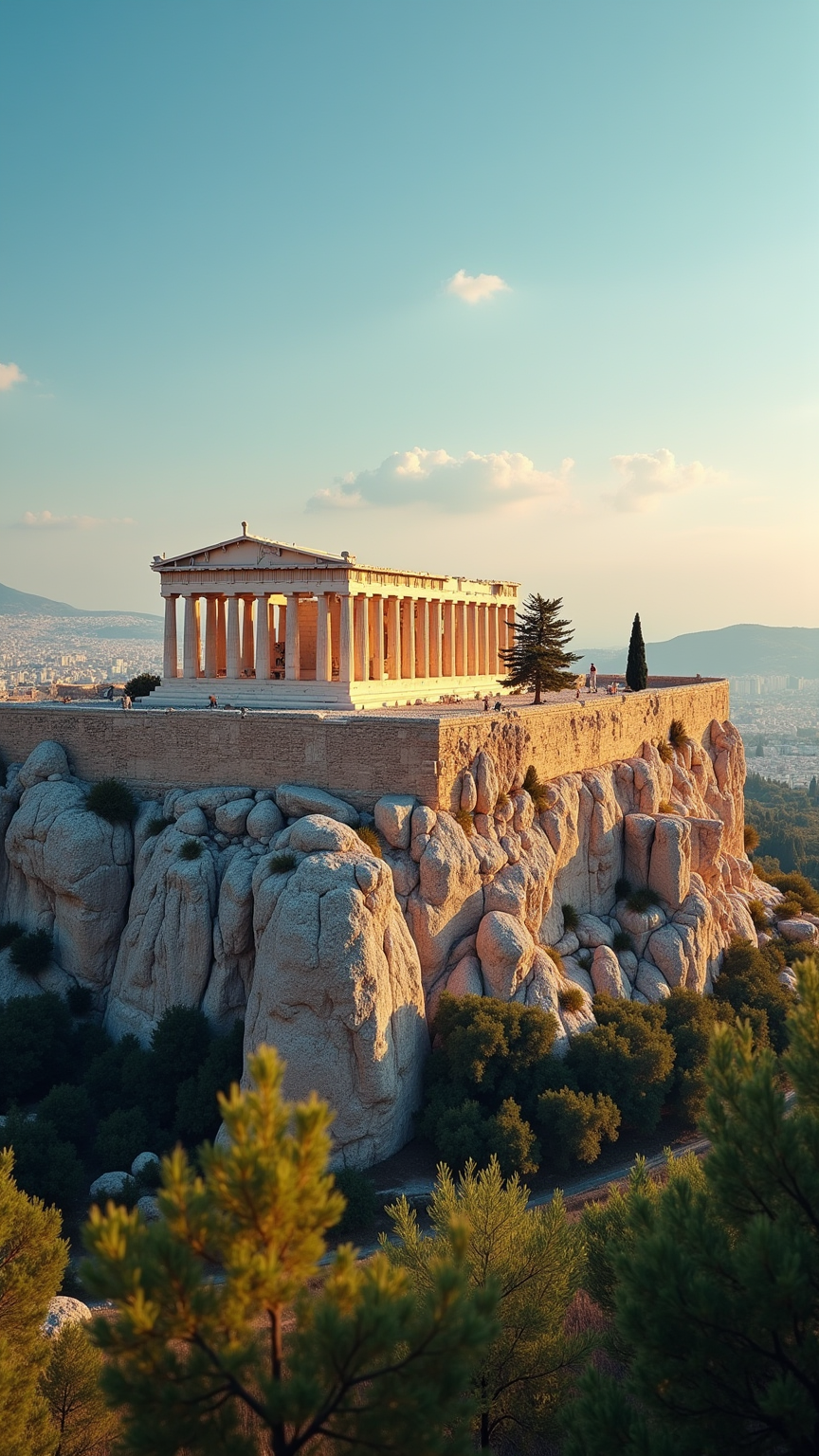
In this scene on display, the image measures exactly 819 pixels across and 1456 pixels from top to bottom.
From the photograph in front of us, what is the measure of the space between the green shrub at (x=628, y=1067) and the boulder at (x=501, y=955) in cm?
281

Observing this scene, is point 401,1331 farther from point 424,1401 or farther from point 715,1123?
point 715,1123

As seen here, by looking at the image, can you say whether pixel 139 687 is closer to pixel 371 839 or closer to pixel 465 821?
pixel 371 839

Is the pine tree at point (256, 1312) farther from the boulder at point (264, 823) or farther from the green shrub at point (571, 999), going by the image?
the green shrub at point (571, 999)

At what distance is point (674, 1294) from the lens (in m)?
10.6

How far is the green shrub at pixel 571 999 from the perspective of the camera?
34156 mm

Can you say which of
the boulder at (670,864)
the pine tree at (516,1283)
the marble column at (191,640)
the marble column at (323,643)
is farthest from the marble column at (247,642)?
the pine tree at (516,1283)

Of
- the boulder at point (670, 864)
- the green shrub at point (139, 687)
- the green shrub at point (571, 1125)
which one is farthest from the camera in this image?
the green shrub at point (139, 687)

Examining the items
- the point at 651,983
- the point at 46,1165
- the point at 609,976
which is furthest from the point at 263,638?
the point at 46,1165

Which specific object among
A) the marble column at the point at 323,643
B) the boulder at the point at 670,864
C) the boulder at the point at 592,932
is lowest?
the boulder at the point at 592,932

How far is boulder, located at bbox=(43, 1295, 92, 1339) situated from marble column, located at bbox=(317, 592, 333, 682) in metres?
28.6

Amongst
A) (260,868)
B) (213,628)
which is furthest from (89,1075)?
(213,628)

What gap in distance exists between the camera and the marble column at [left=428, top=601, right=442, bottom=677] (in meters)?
57.0

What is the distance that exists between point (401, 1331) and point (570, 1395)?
981 cm

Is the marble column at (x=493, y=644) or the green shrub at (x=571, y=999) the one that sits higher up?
the marble column at (x=493, y=644)
